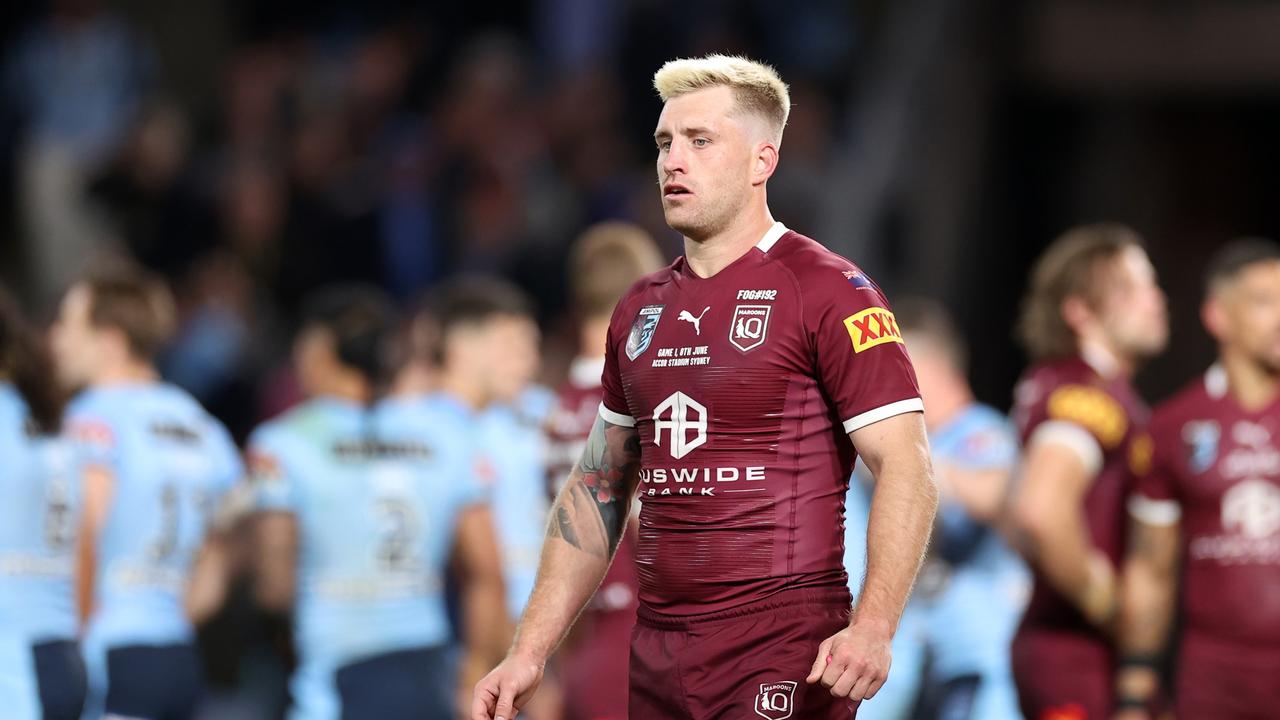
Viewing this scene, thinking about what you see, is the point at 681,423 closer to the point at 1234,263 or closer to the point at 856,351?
the point at 856,351

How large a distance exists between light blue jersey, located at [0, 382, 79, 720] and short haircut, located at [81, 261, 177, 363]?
90cm

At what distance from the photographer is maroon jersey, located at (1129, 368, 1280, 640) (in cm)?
715

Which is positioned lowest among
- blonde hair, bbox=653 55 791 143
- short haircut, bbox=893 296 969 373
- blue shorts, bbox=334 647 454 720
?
blue shorts, bbox=334 647 454 720

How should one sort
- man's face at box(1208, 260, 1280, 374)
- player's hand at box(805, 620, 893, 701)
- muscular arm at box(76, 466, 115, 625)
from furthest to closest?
muscular arm at box(76, 466, 115, 625), man's face at box(1208, 260, 1280, 374), player's hand at box(805, 620, 893, 701)

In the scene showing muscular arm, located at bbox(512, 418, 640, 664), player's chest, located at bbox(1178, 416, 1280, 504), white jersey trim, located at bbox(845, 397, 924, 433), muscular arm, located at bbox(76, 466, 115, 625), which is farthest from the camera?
muscular arm, located at bbox(76, 466, 115, 625)

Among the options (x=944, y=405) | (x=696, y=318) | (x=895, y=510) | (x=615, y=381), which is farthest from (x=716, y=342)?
(x=944, y=405)

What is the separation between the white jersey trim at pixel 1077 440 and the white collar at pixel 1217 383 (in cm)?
49

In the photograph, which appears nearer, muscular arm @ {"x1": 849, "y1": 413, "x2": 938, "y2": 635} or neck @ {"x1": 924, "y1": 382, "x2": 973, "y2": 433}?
muscular arm @ {"x1": 849, "y1": 413, "x2": 938, "y2": 635}

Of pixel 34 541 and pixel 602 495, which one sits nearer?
pixel 602 495

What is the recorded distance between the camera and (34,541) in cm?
727

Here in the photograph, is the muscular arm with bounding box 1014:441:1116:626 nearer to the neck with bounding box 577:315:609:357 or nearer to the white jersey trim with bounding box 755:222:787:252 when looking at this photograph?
the neck with bounding box 577:315:609:357

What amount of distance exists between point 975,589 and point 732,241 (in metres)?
4.66

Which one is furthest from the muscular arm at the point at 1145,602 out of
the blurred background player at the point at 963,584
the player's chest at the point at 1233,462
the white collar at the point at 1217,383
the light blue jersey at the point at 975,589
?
the light blue jersey at the point at 975,589

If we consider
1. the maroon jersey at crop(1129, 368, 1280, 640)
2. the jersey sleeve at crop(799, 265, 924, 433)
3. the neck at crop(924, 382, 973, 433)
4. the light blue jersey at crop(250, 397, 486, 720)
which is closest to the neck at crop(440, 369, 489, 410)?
the light blue jersey at crop(250, 397, 486, 720)
